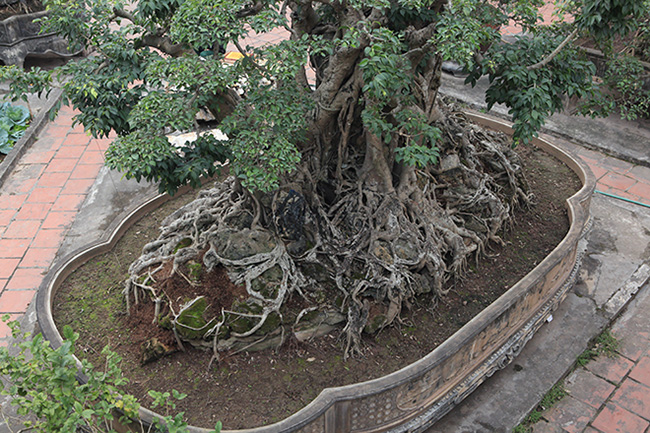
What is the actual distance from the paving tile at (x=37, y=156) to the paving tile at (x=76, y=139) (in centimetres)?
33

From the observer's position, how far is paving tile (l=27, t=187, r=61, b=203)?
937 centimetres

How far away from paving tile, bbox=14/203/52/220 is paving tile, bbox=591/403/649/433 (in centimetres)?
743

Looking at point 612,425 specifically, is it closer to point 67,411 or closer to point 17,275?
point 67,411

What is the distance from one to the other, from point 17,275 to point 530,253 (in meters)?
6.19

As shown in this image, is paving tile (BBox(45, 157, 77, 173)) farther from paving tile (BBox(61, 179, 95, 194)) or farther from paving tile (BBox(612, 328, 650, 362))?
paving tile (BBox(612, 328, 650, 362))

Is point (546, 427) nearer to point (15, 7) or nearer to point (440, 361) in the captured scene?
point (440, 361)

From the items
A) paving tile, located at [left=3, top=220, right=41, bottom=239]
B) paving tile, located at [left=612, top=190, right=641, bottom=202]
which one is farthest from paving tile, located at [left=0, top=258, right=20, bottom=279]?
paving tile, located at [left=612, top=190, right=641, bottom=202]

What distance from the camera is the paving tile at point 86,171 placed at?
32.5 ft

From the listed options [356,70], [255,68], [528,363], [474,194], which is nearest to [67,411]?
[255,68]

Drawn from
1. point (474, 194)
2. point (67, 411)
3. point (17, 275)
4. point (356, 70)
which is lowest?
point (17, 275)

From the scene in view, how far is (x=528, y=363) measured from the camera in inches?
262

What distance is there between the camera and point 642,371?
664 cm

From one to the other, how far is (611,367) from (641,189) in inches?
151

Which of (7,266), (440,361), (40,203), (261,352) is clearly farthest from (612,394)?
(40,203)
